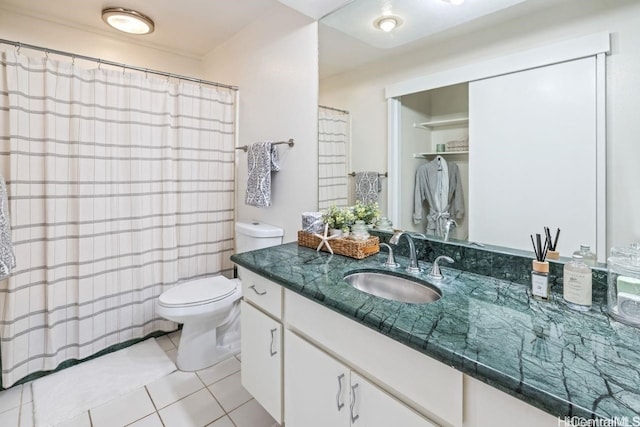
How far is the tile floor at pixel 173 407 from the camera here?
1502mm

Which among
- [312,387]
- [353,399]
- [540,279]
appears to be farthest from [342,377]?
[540,279]

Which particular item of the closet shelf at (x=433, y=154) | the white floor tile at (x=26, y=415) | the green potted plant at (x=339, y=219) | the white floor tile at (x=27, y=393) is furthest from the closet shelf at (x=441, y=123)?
the white floor tile at (x=27, y=393)

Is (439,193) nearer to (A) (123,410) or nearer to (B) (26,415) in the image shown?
(A) (123,410)

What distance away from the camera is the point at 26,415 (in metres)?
1.54

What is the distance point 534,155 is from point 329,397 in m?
1.14

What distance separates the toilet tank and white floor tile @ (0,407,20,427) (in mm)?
1439

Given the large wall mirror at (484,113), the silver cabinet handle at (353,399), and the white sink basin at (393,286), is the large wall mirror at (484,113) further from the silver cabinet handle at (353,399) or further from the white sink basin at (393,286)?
the silver cabinet handle at (353,399)

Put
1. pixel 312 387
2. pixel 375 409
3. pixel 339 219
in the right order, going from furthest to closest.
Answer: pixel 339 219
pixel 312 387
pixel 375 409

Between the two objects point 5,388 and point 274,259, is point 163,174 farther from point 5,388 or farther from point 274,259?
point 5,388

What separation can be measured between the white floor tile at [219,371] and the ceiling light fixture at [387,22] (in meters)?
2.18

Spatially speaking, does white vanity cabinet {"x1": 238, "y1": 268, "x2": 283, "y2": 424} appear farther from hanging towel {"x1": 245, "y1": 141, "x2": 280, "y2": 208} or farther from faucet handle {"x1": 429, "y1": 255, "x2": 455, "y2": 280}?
hanging towel {"x1": 245, "y1": 141, "x2": 280, "y2": 208}

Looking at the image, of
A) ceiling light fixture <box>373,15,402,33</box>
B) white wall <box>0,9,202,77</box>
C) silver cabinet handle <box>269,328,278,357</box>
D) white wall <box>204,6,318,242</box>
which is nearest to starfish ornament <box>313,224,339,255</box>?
white wall <box>204,6,318,242</box>

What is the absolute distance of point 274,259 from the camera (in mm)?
1423

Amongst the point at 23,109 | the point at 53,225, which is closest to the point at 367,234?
the point at 53,225
